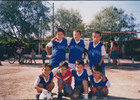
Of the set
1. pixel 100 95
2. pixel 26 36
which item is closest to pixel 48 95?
pixel 100 95

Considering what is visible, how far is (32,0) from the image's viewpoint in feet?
68.3

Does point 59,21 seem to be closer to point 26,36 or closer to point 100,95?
point 26,36

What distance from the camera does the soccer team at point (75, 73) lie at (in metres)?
3.41

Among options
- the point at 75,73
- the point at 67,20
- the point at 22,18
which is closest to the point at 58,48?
the point at 75,73

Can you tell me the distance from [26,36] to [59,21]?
7.04 metres

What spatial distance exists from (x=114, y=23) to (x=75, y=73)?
21601mm

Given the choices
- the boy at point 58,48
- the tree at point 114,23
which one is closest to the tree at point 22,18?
Result: the tree at point 114,23

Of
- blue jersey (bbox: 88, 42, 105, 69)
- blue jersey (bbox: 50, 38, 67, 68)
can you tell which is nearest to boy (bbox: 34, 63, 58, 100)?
blue jersey (bbox: 50, 38, 67, 68)

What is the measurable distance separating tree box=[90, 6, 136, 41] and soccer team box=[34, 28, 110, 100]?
18.8m

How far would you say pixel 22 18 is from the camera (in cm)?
2031

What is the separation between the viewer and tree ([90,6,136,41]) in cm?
2244

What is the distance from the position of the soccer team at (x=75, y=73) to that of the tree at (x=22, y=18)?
1738cm

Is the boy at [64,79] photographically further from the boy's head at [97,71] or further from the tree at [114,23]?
the tree at [114,23]

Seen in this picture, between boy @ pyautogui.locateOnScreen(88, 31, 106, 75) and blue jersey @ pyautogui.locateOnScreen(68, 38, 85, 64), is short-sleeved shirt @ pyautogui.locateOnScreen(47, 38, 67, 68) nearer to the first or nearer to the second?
blue jersey @ pyautogui.locateOnScreen(68, 38, 85, 64)
